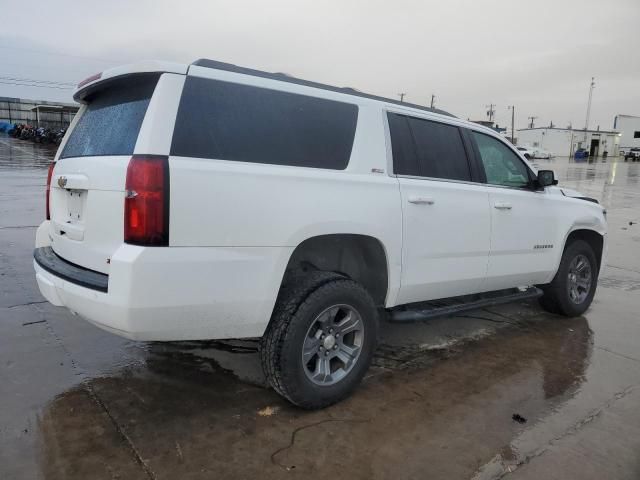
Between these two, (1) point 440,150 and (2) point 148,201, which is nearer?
(2) point 148,201

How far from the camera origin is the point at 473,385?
12.0 ft

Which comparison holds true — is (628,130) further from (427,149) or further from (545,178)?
(427,149)

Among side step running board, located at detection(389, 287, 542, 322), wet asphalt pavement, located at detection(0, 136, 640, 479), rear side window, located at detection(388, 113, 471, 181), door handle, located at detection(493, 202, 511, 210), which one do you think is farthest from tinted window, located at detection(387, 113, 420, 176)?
wet asphalt pavement, located at detection(0, 136, 640, 479)

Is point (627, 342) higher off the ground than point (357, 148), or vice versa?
point (357, 148)

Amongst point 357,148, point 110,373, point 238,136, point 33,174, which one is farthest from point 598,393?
point 33,174

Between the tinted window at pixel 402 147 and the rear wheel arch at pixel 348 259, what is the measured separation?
60cm

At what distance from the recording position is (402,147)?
368 centimetres

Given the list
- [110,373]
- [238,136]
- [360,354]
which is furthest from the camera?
[110,373]

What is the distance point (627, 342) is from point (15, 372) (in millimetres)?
5127

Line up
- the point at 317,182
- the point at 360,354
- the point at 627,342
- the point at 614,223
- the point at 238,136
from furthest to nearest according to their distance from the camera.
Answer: the point at 614,223 < the point at 627,342 < the point at 360,354 < the point at 317,182 < the point at 238,136

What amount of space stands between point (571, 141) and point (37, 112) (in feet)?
236

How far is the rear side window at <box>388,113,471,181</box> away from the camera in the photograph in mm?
3658

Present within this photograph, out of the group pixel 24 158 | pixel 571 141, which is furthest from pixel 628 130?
pixel 24 158

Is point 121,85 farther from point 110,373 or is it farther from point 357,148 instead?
point 110,373
